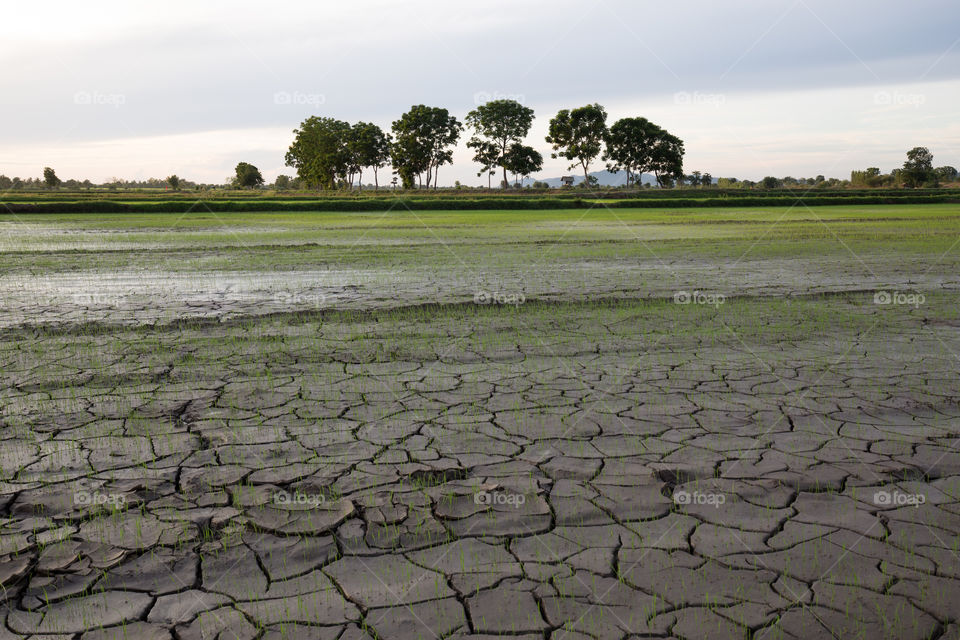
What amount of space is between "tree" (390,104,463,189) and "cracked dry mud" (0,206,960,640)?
76336mm

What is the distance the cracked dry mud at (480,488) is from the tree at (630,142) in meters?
82.8

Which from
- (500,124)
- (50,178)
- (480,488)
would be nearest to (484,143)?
(500,124)

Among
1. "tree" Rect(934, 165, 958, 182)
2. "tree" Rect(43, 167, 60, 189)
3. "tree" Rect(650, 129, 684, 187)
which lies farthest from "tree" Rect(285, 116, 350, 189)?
"tree" Rect(934, 165, 958, 182)

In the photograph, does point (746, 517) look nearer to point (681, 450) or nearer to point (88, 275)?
point (681, 450)

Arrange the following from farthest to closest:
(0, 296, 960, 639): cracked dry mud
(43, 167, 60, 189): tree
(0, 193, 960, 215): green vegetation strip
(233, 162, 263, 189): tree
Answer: (233, 162, 263, 189): tree < (43, 167, 60, 189): tree < (0, 193, 960, 215): green vegetation strip < (0, 296, 960, 639): cracked dry mud

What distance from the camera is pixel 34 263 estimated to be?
53.9 ft

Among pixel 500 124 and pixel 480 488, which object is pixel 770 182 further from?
pixel 480 488

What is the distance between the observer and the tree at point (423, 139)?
270 ft

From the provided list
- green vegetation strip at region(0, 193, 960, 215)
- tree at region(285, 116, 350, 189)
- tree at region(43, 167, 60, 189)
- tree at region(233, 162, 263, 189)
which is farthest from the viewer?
tree at region(233, 162, 263, 189)

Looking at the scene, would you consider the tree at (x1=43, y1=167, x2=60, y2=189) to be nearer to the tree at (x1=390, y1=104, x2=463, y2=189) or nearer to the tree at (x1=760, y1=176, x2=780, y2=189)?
the tree at (x1=390, y1=104, x2=463, y2=189)

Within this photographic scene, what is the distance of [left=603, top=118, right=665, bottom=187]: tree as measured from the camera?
88562mm

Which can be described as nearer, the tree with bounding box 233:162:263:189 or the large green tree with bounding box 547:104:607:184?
the large green tree with bounding box 547:104:607:184

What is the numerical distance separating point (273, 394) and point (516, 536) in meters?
3.09

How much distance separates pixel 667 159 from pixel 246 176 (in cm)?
6707
